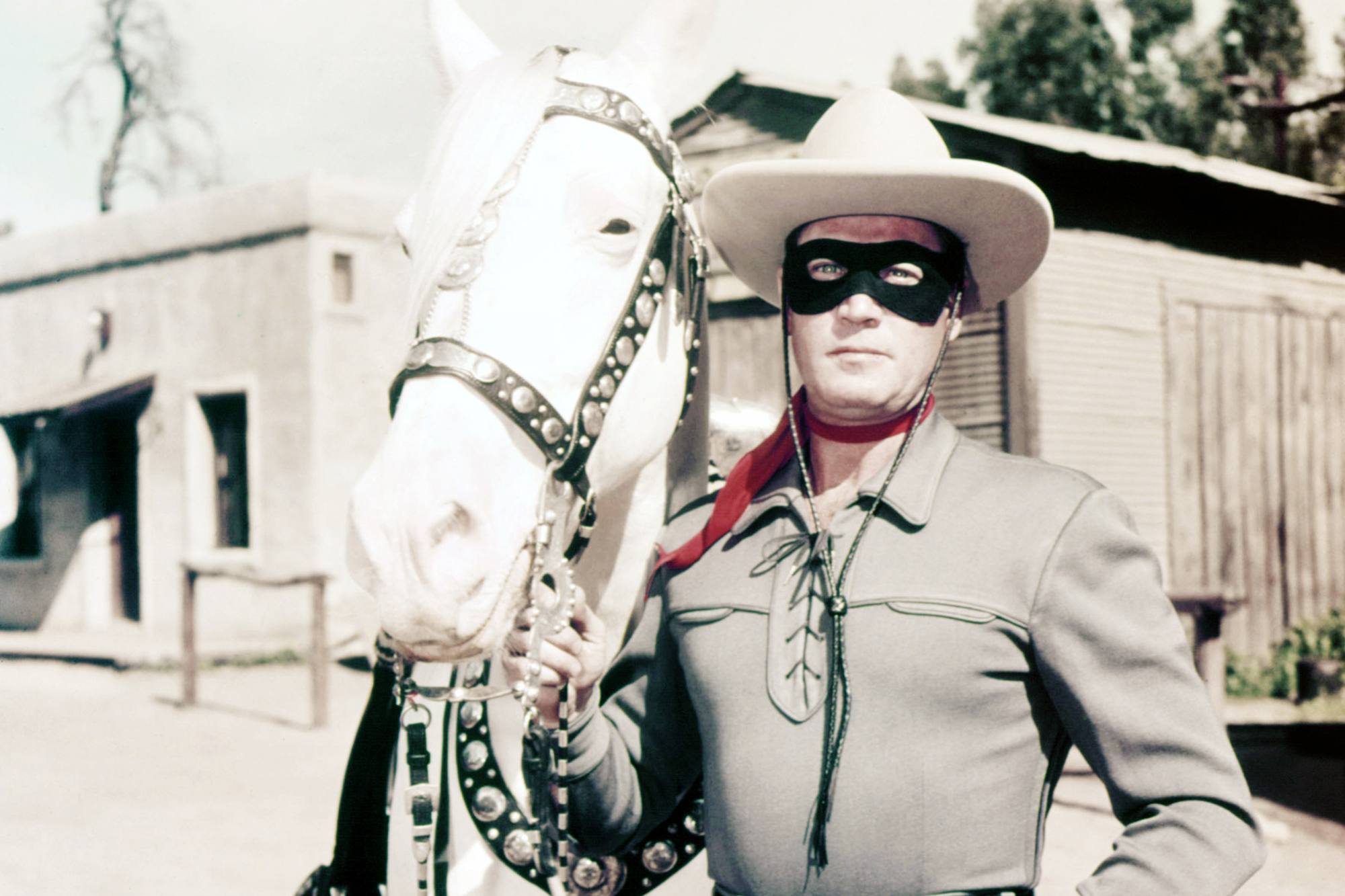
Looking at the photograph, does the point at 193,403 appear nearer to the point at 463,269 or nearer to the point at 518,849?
the point at 518,849

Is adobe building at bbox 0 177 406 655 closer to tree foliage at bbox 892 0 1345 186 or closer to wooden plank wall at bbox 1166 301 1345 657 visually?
wooden plank wall at bbox 1166 301 1345 657

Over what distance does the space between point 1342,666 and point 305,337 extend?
10.2 m

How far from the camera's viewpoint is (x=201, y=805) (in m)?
6.81

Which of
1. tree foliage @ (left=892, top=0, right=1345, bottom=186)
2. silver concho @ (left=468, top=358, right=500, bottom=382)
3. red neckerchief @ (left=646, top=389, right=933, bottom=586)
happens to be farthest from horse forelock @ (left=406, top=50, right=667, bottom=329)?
tree foliage @ (left=892, top=0, right=1345, bottom=186)

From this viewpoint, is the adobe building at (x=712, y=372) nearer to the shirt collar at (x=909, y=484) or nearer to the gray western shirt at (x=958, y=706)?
the shirt collar at (x=909, y=484)

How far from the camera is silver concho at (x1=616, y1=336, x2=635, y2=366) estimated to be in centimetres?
156

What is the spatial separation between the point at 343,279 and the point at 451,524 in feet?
41.0

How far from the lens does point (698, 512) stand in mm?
1835

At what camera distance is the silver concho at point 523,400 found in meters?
1.41

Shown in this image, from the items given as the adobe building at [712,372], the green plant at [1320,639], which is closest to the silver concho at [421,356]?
the adobe building at [712,372]

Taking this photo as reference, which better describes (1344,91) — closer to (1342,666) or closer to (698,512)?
(1342,666)

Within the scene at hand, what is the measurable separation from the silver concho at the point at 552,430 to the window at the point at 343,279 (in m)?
12.1

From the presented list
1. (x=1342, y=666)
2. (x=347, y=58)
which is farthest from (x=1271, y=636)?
(x=347, y=58)

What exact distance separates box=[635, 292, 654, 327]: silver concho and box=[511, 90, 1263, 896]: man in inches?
7.5
